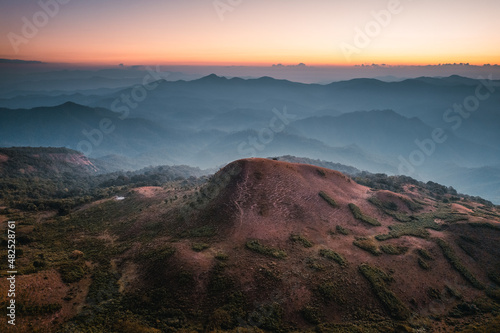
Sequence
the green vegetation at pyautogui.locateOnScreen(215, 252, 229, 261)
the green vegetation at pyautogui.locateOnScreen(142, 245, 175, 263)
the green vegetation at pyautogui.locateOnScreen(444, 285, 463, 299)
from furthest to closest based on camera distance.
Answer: the green vegetation at pyautogui.locateOnScreen(142, 245, 175, 263) < the green vegetation at pyautogui.locateOnScreen(215, 252, 229, 261) < the green vegetation at pyautogui.locateOnScreen(444, 285, 463, 299)

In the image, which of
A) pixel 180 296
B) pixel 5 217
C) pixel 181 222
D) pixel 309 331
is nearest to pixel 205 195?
pixel 181 222

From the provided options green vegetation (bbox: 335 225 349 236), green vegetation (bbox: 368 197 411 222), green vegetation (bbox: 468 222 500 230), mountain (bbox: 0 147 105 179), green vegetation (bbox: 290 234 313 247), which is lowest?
green vegetation (bbox: 290 234 313 247)

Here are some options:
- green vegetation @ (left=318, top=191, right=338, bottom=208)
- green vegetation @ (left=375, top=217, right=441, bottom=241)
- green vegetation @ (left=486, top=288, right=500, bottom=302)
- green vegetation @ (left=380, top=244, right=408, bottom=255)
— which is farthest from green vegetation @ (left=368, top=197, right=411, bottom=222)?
green vegetation @ (left=486, top=288, right=500, bottom=302)

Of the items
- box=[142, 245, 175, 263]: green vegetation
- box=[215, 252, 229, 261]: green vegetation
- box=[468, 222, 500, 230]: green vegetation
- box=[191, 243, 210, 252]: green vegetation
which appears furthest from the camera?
box=[468, 222, 500, 230]: green vegetation

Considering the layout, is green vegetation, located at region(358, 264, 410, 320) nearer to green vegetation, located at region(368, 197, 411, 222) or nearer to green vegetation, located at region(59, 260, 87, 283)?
green vegetation, located at region(368, 197, 411, 222)

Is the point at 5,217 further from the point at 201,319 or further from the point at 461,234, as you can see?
the point at 461,234

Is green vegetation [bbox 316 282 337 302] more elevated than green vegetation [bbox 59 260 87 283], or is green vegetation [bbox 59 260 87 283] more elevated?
green vegetation [bbox 59 260 87 283]
